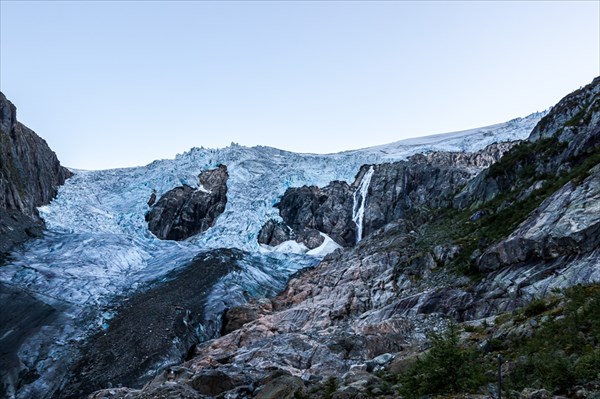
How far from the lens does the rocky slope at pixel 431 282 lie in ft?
43.5

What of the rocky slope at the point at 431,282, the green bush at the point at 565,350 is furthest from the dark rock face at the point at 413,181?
the green bush at the point at 565,350

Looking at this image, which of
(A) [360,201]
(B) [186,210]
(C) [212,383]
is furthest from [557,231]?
(B) [186,210]

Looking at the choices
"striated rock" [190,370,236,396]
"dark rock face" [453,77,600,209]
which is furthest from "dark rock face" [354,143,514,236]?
"striated rock" [190,370,236,396]

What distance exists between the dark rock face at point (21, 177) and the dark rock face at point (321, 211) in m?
25.6

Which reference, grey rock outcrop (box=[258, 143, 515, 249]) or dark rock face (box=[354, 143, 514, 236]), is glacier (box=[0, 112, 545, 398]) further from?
dark rock face (box=[354, 143, 514, 236])

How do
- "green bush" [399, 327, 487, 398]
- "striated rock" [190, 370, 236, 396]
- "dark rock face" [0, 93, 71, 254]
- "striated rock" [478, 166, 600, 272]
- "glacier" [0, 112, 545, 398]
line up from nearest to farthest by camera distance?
"green bush" [399, 327, 487, 398]
"striated rock" [190, 370, 236, 396]
"striated rock" [478, 166, 600, 272]
"glacier" [0, 112, 545, 398]
"dark rock face" [0, 93, 71, 254]

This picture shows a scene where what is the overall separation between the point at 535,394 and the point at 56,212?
5230 centimetres

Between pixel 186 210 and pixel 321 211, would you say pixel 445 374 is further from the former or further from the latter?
pixel 186 210

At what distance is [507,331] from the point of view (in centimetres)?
1071

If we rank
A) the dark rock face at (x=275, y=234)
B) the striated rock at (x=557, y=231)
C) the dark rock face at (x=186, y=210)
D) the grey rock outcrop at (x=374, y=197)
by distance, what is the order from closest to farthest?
the striated rock at (x=557, y=231) < the grey rock outcrop at (x=374, y=197) < the dark rock face at (x=275, y=234) < the dark rock face at (x=186, y=210)

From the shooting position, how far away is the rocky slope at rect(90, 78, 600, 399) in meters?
13.2

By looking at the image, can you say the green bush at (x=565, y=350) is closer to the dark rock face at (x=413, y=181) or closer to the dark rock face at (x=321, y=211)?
the dark rock face at (x=413, y=181)

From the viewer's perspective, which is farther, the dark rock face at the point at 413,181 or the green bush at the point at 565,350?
the dark rock face at the point at 413,181

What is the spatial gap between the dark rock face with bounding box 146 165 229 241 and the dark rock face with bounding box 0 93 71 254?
12.1 m
